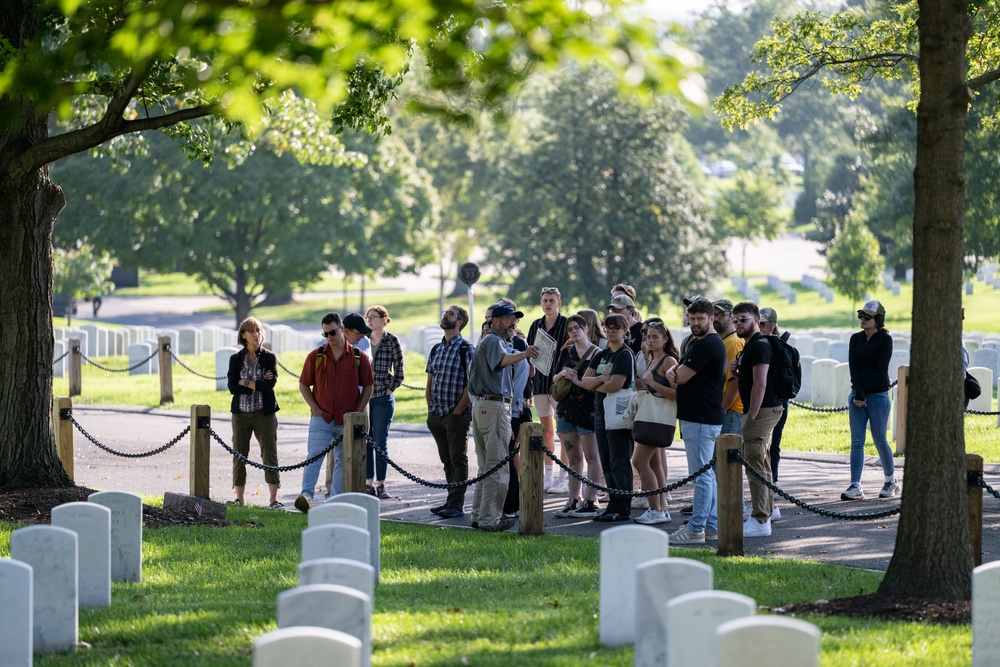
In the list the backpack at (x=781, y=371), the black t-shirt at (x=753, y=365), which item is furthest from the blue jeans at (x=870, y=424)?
the black t-shirt at (x=753, y=365)

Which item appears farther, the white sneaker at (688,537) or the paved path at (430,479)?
the paved path at (430,479)

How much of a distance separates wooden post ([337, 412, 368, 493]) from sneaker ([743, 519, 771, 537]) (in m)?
3.60

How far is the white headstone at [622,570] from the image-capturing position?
681cm

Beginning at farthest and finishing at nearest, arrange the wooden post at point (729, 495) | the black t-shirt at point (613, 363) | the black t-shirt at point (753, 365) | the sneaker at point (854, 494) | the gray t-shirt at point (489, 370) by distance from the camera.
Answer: the sneaker at point (854, 494)
the black t-shirt at point (613, 363)
the gray t-shirt at point (489, 370)
the black t-shirt at point (753, 365)
the wooden post at point (729, 495)

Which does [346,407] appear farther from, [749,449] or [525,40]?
[525,40]

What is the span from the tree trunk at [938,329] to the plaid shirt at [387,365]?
6573mm

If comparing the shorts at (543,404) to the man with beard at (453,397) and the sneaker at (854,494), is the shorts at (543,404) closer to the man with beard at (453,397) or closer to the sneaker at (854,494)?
the man with beard at (453,397)

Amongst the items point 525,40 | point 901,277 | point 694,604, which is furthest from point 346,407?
point 901,277

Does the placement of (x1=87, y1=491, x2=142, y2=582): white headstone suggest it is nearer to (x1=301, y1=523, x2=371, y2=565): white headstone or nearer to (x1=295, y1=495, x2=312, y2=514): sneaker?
(x1=301, y1=523, x2=371, y2=565): white headstone

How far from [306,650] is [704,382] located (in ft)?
22.3

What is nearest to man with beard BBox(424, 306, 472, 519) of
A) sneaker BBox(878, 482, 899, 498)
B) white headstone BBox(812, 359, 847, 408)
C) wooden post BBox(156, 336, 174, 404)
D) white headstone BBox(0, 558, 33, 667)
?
sneaker BBox(878, 482, 899, 498)

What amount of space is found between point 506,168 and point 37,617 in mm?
43647

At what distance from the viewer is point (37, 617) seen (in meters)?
7.02

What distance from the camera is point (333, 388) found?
12.6 m
